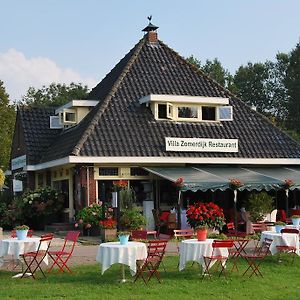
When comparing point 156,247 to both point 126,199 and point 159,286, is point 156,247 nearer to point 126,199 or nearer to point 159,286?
point 159,286

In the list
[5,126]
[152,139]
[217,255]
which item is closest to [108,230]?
[152,139]

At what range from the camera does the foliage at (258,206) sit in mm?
21750

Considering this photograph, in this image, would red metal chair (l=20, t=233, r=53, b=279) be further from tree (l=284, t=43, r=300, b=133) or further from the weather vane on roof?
tree (l=284, t=43, r=300, b=133)

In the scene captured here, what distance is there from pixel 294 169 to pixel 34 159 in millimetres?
10896

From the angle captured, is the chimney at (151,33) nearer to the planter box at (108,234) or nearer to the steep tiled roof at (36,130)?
the steep tiled roof at (36,130)

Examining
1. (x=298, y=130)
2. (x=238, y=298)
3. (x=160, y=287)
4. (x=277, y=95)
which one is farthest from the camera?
(x=277, y=95)

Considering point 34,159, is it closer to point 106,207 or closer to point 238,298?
point 106,207

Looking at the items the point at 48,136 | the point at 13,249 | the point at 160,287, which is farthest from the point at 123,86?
the point at 160,287

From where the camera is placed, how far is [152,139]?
929 inches

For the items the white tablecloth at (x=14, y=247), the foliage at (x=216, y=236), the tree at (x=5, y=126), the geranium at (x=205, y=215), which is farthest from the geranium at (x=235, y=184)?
the tree at (x=5, y=126)

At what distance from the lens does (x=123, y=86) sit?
25328mm

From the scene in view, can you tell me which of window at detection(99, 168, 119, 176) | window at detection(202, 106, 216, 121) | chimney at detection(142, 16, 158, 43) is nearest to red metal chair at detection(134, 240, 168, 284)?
window at detection(99, 168, 119, 176)

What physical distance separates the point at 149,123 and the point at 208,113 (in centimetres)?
290

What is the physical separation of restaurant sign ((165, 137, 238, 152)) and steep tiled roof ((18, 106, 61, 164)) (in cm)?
618
